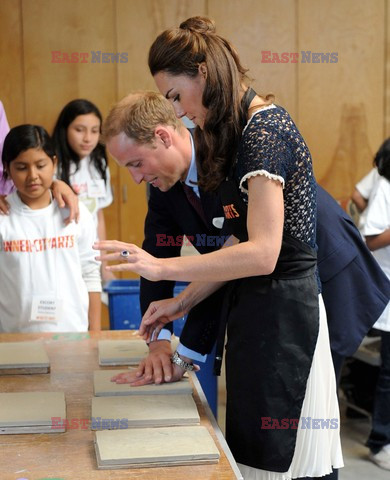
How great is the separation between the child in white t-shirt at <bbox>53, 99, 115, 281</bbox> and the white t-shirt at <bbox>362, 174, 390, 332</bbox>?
56.6 inches

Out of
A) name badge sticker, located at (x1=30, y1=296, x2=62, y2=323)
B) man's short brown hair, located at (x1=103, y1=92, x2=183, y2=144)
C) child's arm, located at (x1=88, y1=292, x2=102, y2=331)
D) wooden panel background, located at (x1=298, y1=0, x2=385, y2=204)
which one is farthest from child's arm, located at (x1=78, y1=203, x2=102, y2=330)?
wooden panel background, located at (x1=298, y1=0, x2=385, y2=204)

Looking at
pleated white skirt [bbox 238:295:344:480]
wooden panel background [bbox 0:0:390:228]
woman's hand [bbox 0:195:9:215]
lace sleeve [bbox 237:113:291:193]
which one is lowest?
pleated white skirt [bbox 238:295:344:480]

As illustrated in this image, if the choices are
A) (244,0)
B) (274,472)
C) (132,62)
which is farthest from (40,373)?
(244,0)

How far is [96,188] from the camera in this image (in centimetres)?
429

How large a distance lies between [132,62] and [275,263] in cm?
401

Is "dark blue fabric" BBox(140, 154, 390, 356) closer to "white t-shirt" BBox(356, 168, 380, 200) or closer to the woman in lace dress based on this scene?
the woman in lace dress

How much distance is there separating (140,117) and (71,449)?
0.77 metres

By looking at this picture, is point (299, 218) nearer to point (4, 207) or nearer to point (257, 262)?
point (257, 262)

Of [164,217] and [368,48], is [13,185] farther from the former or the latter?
[368,48]

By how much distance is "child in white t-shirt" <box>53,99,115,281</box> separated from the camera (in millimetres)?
4184

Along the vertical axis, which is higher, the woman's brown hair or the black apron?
the woman's brown hair

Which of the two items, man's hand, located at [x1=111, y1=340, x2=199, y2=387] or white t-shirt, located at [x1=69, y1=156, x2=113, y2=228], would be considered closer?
man's hand, located at [x1=111, y1=340, x2=199, y2=387]

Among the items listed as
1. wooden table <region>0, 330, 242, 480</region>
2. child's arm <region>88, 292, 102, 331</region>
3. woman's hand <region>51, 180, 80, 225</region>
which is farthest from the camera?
child's arm <region>88, 292, 102, 331</region>

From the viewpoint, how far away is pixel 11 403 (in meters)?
1.68
